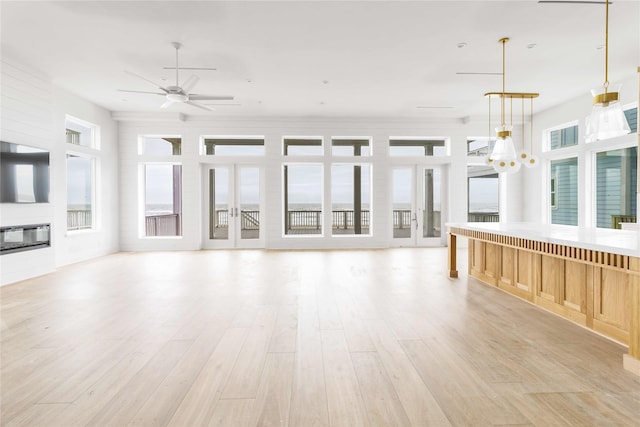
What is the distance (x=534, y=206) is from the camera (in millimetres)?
8453

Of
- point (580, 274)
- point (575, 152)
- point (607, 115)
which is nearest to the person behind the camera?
point (607, 115)

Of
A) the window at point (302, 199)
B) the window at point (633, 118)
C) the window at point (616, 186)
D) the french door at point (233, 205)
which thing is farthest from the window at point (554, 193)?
the french door at point (233, 205)

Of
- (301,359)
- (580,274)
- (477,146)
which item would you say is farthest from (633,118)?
(301,359)

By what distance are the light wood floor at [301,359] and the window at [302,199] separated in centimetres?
428

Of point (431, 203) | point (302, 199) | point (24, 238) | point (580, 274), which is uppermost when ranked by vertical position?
point (302, 199)

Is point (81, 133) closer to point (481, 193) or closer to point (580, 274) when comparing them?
point (580, 274)

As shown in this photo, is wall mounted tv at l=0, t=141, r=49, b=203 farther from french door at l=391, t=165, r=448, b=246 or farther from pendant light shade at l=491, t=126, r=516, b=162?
french door at l=391, t=165, r=448, b=246

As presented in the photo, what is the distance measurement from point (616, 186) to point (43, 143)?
33.4ft

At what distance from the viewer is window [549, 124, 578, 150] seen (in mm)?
7339

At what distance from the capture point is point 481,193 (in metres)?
9.17

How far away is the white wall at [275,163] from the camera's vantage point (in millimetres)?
8250

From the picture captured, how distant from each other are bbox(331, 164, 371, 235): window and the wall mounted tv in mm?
5799

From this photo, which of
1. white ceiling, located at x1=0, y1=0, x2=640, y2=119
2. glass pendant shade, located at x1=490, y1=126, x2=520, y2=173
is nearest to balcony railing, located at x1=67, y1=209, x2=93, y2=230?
white ceiling, located at x1=0, y1=0, x2=640, y2=119

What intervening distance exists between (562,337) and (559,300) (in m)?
0.64
